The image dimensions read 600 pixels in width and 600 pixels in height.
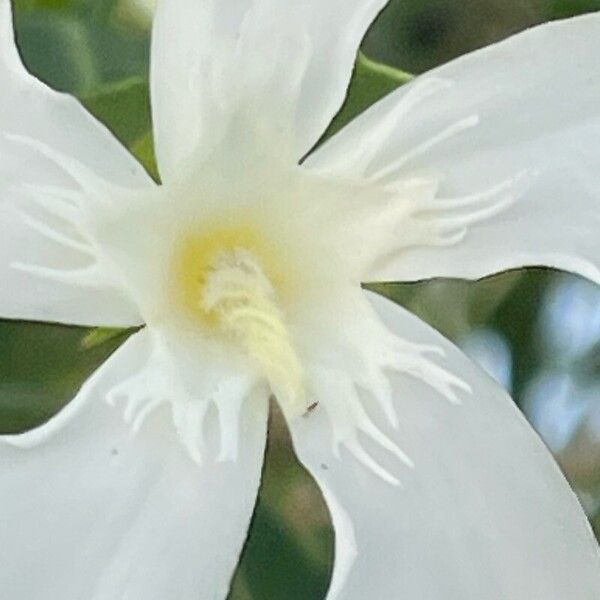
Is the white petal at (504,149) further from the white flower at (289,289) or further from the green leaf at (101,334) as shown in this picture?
the green leaf at (101,334)

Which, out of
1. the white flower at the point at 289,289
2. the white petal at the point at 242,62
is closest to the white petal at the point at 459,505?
the white flower at the point at 289,289

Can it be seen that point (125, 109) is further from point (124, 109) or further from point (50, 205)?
point (50, 205)

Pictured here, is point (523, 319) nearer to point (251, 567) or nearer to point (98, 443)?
point (251, 567)

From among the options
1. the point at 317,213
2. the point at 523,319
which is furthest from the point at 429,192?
the point at 523,319

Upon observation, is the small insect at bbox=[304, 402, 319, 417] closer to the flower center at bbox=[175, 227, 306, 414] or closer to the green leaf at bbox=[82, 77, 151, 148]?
the flower center at bbox=[175, 227, 306, 414]

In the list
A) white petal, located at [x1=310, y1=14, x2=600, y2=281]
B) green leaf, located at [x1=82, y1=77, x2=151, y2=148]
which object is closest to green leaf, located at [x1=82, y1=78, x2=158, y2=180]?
green leaf, located at [x1=82, y1=77, x2=151, y2=148]

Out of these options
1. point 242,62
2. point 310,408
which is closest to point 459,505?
point 310,408
